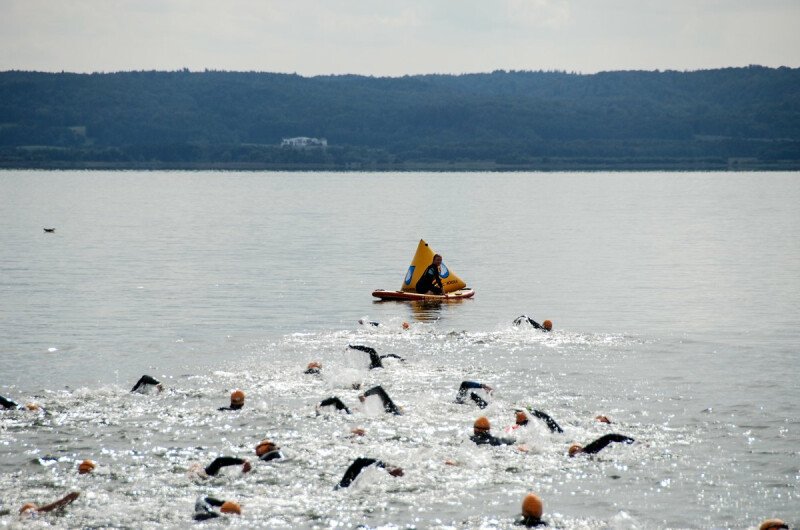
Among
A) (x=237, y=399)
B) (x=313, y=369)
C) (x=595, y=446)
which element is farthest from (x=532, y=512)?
(x=313, y=369)

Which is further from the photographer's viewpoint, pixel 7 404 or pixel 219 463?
pixel 7 404

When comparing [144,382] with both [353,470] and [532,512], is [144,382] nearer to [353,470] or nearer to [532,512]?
[353,470]

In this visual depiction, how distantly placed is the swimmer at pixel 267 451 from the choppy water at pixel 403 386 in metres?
0.41

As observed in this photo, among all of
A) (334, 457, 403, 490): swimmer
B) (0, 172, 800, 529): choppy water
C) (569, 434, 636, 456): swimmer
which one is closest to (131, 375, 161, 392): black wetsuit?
(0, 172, 800, 529): choppy water

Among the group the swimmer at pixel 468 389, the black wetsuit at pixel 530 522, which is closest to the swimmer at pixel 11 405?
the swimmer at pixel 468 389

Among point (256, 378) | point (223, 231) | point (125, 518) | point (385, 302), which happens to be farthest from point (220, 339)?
point (223, 231)

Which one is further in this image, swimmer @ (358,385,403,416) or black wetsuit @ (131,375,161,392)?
black wetsuit @ (131,375,161,392)

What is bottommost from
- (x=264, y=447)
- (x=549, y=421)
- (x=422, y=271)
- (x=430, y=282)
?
(x=430, y=282)

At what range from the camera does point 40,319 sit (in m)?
35.6

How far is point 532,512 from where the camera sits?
15.7 metres

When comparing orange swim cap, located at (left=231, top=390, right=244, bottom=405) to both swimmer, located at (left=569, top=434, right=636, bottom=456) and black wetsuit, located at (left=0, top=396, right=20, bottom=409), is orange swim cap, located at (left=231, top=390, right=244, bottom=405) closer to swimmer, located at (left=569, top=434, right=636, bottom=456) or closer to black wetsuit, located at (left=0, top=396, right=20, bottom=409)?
black wetsuit, located at (left=0, top=396, right=20, bottom=409)

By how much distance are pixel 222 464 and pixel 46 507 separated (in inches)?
105

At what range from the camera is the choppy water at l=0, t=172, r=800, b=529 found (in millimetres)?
16766

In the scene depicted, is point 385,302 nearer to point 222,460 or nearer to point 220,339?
point 220,339
